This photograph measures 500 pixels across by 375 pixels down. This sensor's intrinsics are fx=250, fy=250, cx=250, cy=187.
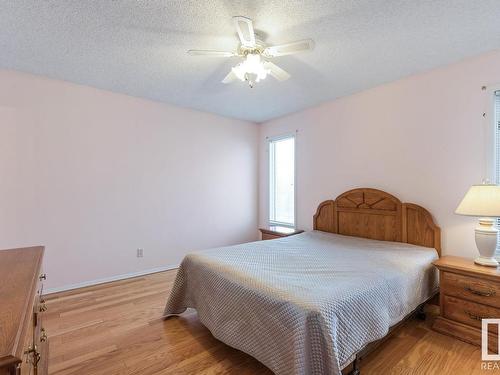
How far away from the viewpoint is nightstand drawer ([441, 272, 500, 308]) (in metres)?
1.86

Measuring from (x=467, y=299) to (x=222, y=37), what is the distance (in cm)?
288

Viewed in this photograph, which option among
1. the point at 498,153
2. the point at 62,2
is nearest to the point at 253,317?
the point at 62,2

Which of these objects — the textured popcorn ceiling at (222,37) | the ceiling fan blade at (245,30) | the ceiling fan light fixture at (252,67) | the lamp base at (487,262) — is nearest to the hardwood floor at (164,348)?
the lamp base at (487,262)

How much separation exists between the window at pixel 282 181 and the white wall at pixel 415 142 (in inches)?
16.9

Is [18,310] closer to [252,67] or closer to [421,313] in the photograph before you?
[252,67]

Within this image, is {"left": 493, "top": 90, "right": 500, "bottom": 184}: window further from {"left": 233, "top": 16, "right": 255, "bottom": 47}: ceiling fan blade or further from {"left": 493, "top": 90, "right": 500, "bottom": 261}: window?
{"left": 233, "top": 16, "right": 255, "bottom": 47}: ceiling fan blade

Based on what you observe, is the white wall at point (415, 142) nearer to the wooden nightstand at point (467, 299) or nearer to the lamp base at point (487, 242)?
the lamp base at point (487, 242)

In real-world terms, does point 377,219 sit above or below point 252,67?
below

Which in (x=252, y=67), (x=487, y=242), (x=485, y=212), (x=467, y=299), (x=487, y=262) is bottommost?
(x=467, y=299)

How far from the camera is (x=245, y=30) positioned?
1750 mm

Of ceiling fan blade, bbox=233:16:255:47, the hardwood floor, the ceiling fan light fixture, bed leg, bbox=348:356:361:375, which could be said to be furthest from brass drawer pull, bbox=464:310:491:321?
ceiling fan blade, bbox=233:16:255:47

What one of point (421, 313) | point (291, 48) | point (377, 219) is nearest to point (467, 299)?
point (421, 313)

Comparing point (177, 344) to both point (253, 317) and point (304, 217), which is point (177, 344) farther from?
point (304, 217)

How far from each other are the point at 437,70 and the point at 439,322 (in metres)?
2.42
